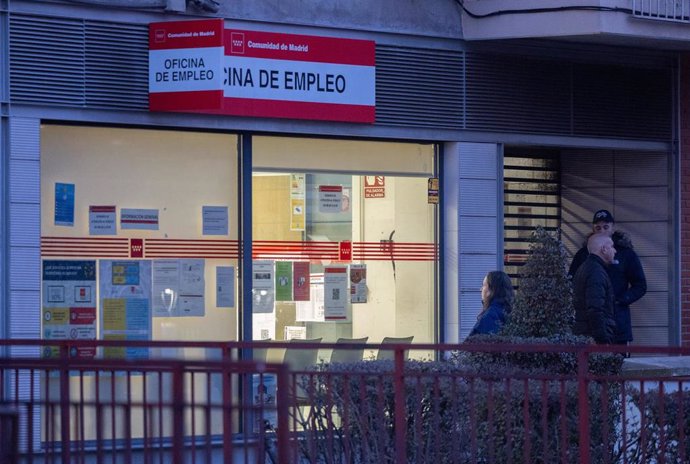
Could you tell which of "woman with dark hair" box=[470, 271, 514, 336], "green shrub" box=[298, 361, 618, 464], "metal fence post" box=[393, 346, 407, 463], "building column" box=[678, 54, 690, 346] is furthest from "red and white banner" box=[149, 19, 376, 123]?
"metal fence post" box=[393, 346, 407, 463]

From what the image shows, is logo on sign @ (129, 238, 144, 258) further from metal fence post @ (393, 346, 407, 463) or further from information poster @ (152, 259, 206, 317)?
metal fence post @ (393, 346, 407, 463)

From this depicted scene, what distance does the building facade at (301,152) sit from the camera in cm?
1007

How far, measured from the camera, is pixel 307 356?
10.2 meters

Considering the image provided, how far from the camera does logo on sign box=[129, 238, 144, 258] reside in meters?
10.5

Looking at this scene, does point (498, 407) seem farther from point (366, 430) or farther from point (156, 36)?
point (156, 36)

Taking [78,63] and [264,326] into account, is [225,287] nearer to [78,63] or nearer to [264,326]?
[264,326]

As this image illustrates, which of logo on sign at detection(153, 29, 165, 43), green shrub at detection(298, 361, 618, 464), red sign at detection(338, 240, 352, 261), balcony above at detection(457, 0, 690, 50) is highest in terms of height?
balcony above at detection(457, 0, 690, 50)

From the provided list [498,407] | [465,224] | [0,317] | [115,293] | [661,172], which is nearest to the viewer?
[498,407]

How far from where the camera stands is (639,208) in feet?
42.9

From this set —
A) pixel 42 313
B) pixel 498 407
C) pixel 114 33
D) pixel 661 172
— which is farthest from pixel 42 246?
pixel 661 172

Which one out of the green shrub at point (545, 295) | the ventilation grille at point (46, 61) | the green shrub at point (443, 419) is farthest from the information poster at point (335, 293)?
the green shrub at point (443, 419)

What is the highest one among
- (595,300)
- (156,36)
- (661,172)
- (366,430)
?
(156,36)

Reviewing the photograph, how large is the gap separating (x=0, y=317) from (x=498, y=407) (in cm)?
459

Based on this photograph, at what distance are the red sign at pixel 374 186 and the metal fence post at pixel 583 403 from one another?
5.39 m
